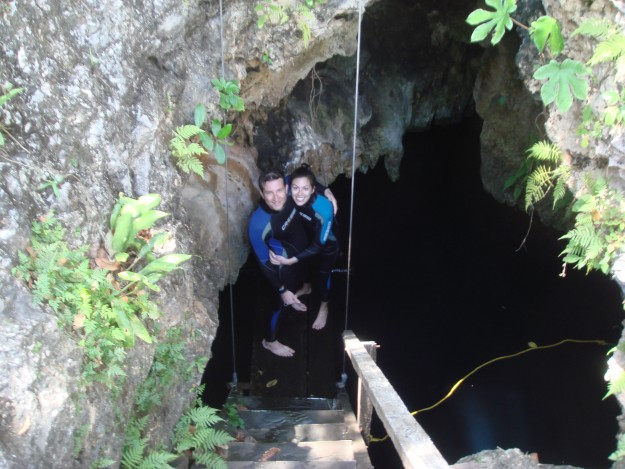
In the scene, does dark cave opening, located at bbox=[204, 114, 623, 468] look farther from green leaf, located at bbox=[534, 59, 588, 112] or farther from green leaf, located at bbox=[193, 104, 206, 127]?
green leaf, located at bbox=[534, 59, 588, 112]

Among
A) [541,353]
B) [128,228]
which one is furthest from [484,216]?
[128,228]

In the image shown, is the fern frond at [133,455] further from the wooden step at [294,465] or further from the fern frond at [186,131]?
the fern frond at [186,131]

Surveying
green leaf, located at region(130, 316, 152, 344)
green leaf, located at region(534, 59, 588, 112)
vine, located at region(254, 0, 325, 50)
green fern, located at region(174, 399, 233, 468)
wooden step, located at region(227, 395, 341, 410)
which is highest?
vine, located at region(254, 0, 325, 50)

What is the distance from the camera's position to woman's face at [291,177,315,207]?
5094 millimetres

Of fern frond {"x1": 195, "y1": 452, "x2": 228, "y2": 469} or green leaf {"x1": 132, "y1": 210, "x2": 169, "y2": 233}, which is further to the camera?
fern frond {"x1": 195, "y1": 452, "x2": 228, "y2": 469}

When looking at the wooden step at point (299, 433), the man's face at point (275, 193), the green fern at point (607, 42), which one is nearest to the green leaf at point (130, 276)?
the man's face at point (275, 193)

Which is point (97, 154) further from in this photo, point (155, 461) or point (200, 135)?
point (155, 461)

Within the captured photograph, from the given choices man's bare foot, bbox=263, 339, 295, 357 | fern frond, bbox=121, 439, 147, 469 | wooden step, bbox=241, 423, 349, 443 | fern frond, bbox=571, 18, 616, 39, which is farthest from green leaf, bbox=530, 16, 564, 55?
man's bare foot, bbox=263, 339, 295, 357

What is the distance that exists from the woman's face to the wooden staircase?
7.50 ft

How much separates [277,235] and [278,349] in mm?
1601

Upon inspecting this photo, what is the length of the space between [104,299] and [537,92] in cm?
482

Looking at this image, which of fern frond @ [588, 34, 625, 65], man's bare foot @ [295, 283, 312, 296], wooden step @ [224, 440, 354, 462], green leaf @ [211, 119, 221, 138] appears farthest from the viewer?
man's bare foot @ [295, 283, 312, 296]

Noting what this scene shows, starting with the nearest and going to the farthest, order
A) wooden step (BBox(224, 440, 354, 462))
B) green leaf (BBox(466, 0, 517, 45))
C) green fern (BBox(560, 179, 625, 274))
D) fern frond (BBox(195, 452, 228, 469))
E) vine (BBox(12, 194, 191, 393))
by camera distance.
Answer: vine (BBox(12, 194, 191, 393)) < green leaf (BBox(466, 0, 517, 45)) < fern frond (BBox(195, 452, 228, 469)) < green fern (BBox(560, 179, 625, 274)) < wooden step (BBox(224, 440, 354, 462))

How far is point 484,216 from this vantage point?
378 inches
